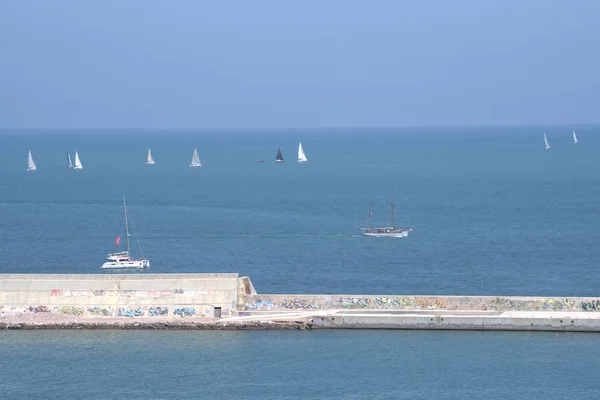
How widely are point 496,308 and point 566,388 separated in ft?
34.0

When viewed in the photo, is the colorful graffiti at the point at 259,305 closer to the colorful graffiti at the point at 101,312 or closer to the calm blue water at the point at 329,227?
the colorful graffiti at the point at 101,312

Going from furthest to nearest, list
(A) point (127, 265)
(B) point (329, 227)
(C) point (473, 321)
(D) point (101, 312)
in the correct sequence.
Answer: (B) point (329, 227), (A) point (127, 265), (D) point (101, 312), (C) point (473, 321)

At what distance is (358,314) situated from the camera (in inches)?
2186

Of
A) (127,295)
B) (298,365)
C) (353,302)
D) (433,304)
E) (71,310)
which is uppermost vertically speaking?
(127,295)

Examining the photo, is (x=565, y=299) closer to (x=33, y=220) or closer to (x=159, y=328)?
(x=159, y=328)

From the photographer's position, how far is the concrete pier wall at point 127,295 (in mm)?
56188

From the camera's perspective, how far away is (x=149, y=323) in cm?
5534

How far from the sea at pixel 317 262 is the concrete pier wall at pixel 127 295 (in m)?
1.81

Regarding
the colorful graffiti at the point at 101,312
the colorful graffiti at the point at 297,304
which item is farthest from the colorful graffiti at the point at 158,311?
the colorful graffiti at the point at 297,304

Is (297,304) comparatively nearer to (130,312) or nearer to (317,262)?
(130,312)

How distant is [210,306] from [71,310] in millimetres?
6613

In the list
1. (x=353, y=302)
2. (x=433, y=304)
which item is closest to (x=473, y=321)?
(x=433, y=304)

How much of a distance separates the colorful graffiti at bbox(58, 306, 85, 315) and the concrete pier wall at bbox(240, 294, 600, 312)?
7.58 metres

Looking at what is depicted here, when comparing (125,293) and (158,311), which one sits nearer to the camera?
(158,311)
